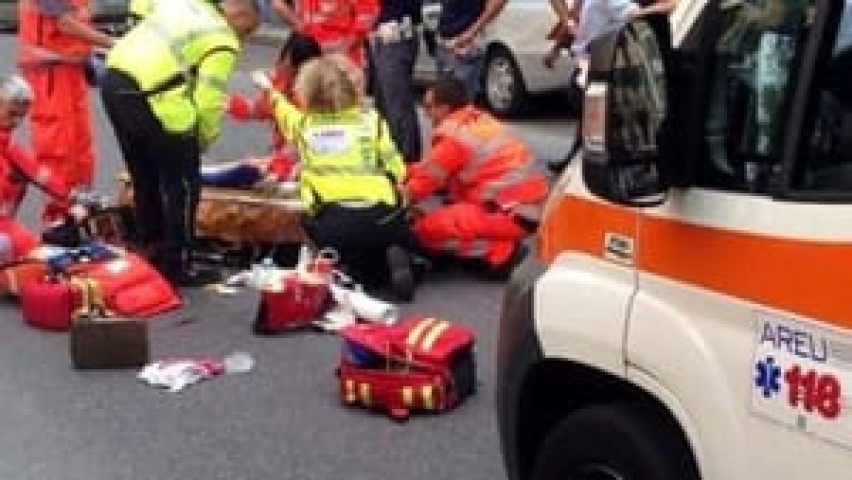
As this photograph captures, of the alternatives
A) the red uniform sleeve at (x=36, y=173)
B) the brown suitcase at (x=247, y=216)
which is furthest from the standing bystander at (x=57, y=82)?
the brown suitcase at (x=247, y=216)

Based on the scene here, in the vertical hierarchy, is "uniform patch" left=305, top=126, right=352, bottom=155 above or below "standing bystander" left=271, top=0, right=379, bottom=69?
below

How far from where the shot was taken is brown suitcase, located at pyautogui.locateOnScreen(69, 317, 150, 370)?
6.82 meters

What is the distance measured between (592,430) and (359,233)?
4.52 metres

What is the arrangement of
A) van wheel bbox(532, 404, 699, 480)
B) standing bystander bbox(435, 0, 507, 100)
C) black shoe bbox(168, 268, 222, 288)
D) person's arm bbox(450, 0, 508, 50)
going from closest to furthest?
van wheel bbox(532, 404, 699, 480) → black shoe bbox(168, 268, 222, 288) → person's arm bbox(450, 0, 508, 50) → standing bystander bbox(435, 0, 507, 100)

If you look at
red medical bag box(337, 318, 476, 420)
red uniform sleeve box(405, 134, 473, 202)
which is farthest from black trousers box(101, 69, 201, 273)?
red medical bag box(337, 318, 476, 420)

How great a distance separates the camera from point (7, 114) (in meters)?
8.27

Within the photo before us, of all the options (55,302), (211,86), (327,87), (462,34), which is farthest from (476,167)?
(462,34)

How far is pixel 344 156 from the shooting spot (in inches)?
320

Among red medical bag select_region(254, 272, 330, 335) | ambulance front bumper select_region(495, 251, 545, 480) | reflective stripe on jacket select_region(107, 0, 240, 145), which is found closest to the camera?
ambulance front bumper select_region(495, 251, 545, 480)

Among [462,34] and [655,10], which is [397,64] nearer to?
[462,34]

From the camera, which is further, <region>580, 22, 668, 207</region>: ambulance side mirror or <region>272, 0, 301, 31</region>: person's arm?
<region>272, 0, 301, 31</region>: person's arm

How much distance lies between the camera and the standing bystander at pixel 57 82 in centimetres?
918

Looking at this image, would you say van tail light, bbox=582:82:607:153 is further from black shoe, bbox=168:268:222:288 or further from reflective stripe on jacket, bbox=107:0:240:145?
black shoe, bbox=168:268:222:288

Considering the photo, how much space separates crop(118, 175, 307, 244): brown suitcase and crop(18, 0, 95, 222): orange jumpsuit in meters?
0.65
